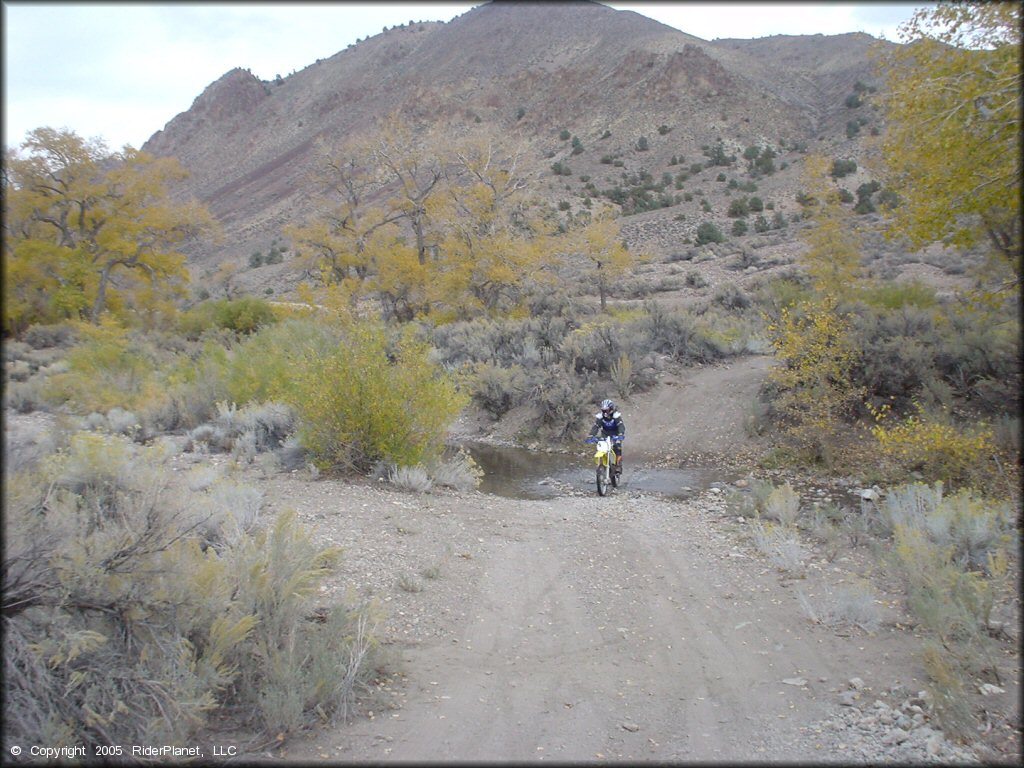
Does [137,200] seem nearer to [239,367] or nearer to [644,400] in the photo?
[239,367]

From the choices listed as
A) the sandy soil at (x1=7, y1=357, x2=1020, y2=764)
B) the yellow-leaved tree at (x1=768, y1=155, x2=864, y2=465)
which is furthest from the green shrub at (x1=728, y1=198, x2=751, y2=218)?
the sandy soil at (x1=7, y1=357, x2=1020, y2=764)

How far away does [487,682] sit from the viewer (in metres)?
4.92

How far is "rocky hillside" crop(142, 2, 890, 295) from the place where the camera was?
62.0 meters

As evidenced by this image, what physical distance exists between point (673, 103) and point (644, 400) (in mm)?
63109

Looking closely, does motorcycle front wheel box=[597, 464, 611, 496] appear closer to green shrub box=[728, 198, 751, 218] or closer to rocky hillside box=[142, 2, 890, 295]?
rocky hillside box=[142, 2, 890, 295]

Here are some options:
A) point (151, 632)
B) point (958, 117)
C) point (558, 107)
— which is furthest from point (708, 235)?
point (151, 632)

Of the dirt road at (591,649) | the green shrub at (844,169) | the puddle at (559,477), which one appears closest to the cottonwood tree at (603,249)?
the puddle at (559,477)

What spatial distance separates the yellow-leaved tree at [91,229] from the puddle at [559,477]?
17.4 metres

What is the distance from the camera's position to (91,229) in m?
27.1

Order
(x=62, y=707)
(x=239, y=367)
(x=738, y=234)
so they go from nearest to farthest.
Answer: (x=62, y=707)
(x=239, y=367)
(x=738, y=234)

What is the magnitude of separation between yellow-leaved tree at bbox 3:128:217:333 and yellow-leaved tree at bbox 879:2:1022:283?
24.0 m

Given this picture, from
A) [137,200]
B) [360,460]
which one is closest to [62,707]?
[360,460]

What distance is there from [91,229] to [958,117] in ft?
94.9

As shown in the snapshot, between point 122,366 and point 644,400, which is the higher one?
point 122,366
